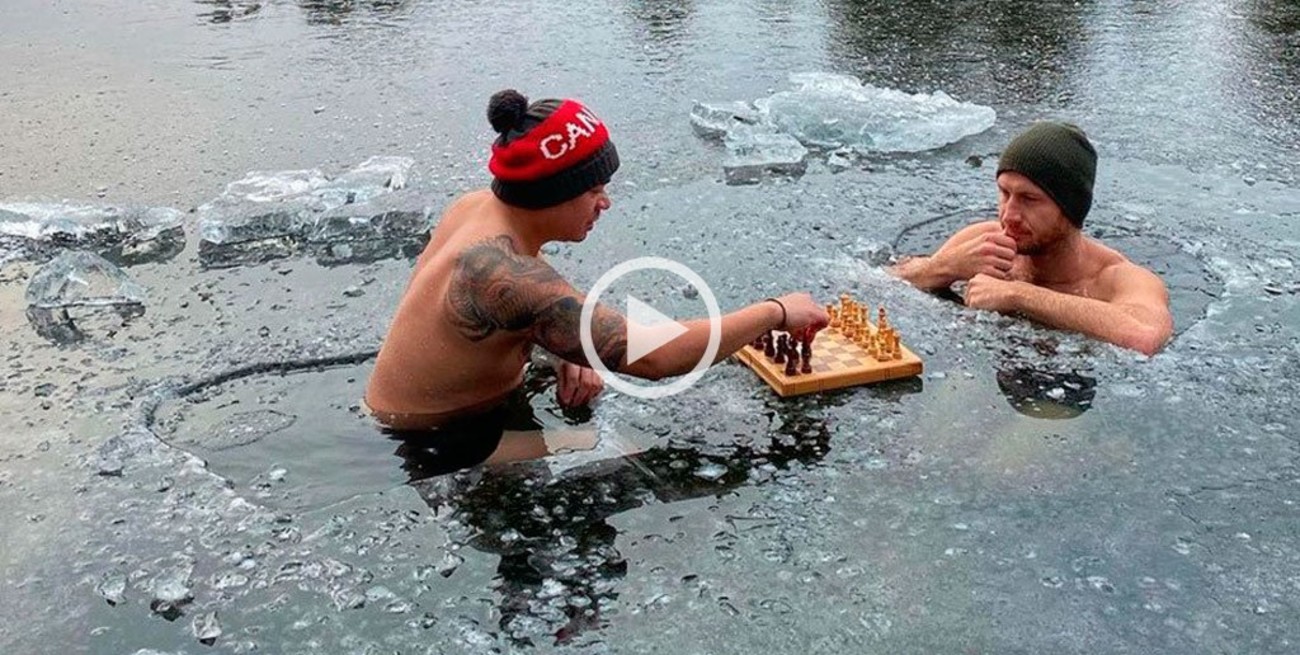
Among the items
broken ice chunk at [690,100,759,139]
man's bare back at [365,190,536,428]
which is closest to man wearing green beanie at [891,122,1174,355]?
man's bare back at [365,190,536,428]

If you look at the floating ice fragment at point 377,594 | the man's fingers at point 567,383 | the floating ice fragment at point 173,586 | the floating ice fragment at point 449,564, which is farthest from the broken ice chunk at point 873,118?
the floating ice fragment at point 173,586

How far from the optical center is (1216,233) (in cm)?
539

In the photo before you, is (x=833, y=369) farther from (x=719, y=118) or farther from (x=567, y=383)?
(x=719, y=118)

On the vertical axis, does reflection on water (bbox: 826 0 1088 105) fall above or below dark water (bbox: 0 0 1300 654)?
below

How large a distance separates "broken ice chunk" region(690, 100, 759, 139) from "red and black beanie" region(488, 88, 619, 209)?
3.38m

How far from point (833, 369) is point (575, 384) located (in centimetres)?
86

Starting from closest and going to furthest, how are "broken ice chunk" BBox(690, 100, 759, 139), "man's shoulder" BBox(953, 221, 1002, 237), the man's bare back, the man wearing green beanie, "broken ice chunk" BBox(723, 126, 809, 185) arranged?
the man's bare back → the man wearing green beanie → "man's shoulder" BBox(953, 221, 1002, 237) → "broken ice chunk" BBox(723, 126, 809, 185) → "broken ice chunk" BBox(690, 100, 759, 139)

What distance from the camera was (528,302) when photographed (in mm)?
3393

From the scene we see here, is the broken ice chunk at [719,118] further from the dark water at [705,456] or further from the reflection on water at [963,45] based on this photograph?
the reflection on water at [963,45]

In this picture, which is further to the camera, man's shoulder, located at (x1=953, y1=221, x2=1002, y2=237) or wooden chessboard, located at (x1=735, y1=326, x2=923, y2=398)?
man's shoulder, located at (x1=953, y1=221, x2=1002, y2=237)

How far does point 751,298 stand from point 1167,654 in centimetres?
232

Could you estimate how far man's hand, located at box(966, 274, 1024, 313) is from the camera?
4625mm

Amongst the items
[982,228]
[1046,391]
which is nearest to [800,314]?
[1046,391]
